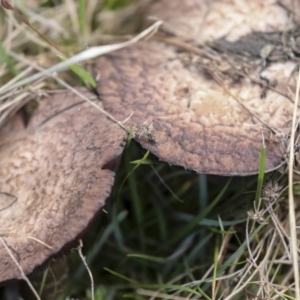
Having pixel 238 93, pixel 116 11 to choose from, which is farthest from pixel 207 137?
pixel 116 11

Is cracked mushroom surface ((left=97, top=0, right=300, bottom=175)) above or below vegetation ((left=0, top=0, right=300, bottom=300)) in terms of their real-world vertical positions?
above

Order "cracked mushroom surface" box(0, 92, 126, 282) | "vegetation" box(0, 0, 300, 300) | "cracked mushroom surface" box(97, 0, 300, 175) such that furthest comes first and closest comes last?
"vegetation" box(0, 0, 300, 300) < "cracked mushroom surface" box(97, 0, 300, 175) < "cracked mushroom surface" box(0, 92, 126, 282)

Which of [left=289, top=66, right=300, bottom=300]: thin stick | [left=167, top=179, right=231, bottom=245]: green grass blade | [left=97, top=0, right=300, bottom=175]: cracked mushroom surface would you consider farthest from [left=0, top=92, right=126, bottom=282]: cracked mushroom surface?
[left=289, top=66, right=300, bottom=300]: thin stick

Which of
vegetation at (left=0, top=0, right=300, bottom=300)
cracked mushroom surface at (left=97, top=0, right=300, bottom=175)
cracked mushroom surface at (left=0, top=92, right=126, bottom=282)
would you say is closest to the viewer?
cracked mushroom surface at (left=0, top=92, right=126, bottom=282)

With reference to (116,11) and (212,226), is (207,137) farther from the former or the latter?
(116,11)

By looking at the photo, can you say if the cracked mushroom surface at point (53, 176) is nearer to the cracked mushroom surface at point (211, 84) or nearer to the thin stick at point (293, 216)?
the cracked mushroom surface at point (211, 84)

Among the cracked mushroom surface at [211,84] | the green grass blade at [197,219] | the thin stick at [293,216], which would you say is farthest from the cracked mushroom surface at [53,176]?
the thin stick at [293,216]

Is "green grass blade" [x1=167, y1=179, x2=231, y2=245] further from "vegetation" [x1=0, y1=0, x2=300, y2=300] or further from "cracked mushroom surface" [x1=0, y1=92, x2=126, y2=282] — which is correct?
"cracked mushroom surface" [x1=0, y1=92, x2=126, y2=282]
